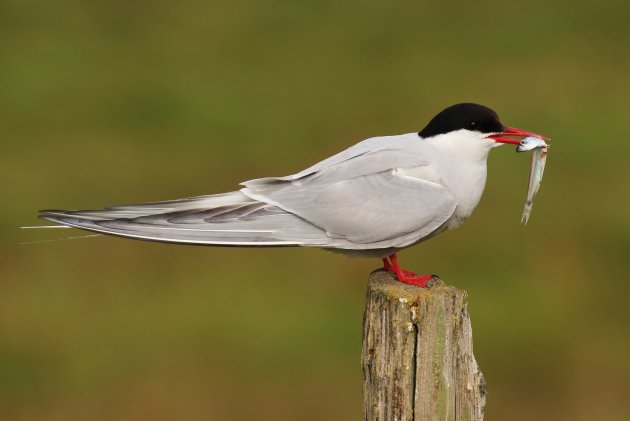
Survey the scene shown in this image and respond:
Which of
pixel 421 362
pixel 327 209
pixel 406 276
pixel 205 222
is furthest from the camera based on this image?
pixel 327 209

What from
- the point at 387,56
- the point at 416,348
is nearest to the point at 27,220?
the point at 387,56

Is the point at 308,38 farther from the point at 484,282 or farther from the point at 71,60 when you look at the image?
the point at 484,282

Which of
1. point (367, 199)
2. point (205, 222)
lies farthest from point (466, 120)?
point (205, 222)

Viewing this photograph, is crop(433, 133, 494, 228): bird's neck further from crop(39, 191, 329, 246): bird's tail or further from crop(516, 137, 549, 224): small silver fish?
crop(39, 191, 329, 246): bird's tail

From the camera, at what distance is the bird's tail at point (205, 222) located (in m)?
5.20

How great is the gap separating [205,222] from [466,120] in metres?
1.19

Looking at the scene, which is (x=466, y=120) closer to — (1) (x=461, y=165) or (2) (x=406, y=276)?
(1) (x=461, y=165)

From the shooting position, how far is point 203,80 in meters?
16.0

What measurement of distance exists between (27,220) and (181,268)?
71.0 inches

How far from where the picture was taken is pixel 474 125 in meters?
5.70

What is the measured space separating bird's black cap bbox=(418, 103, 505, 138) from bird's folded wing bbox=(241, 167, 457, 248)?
0.86 ft

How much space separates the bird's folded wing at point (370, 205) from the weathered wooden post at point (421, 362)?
1.92 ft

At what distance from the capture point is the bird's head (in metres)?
5.68

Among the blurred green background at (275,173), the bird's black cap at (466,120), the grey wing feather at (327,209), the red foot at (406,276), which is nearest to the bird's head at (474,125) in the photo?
the bird's black cap at (466,120)
